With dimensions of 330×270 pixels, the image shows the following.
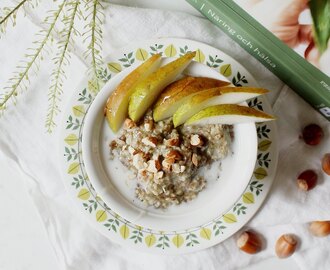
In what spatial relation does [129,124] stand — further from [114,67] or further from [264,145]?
[264,145]

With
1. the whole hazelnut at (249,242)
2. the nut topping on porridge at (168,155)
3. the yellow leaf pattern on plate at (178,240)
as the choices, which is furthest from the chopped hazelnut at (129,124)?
the whole hazelnut at (249,242)

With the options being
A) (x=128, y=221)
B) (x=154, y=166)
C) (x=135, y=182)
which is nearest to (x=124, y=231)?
(x=128, y=221)

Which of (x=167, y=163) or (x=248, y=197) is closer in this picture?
(x=167, y=163)

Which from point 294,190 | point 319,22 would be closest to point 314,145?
point 294,190

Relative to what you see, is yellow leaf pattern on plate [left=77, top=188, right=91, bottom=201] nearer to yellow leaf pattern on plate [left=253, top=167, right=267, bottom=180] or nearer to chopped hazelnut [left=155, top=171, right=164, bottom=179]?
chopped hazelnut [left=155, top=171, right=164, bottom=179]

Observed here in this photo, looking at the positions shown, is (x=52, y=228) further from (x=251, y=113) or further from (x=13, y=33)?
(x=251, y=113)

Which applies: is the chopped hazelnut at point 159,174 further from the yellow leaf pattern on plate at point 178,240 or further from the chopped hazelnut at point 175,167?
the yellow leaf pattern on plate at point 178,240

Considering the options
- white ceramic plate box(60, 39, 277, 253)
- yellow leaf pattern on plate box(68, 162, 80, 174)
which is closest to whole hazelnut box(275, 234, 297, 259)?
white ceramic plate box(60, 39, 277, 253)
